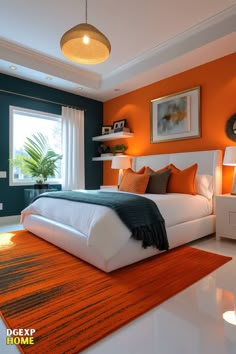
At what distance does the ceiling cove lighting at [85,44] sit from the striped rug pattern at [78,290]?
208cm

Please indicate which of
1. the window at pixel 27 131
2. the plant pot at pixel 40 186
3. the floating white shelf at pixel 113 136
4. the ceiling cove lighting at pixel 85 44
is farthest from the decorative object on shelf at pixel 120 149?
the ceiling cove lighting at pixel 85 44

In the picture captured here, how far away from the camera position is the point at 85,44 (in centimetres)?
211

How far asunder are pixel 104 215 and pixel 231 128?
8.10 ft

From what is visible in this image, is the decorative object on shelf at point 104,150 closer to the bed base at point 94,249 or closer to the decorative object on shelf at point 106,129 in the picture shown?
the decorative object on shelf at point 106,129

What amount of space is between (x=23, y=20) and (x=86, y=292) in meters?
3.30

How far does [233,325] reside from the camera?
135 centimetres

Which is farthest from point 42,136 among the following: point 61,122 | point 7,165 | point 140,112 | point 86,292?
point 86,292

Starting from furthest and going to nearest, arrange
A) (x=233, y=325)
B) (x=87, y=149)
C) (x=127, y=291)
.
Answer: (x=87, y=149) → (x=127, y=291) → (x=233, y=325)

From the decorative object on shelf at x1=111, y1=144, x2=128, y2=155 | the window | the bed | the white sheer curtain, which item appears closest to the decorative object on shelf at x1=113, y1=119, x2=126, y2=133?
the decorative object on shelf at x1=111, y1=144, x2=128, y2=155

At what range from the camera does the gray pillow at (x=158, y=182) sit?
328 centimetres

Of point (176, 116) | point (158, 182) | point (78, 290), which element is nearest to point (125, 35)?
point (176, 116)

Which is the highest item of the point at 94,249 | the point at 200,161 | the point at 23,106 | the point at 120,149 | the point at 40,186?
the point at 23,106

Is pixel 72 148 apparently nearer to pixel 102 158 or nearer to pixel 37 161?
pixel 102 158

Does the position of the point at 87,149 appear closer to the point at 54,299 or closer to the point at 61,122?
the point at 61,122
